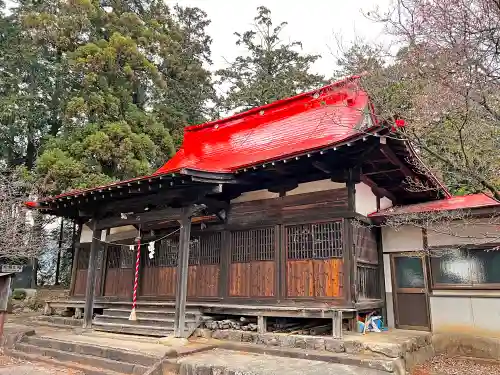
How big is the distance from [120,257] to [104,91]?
8966 millimetres

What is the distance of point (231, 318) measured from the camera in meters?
8.42

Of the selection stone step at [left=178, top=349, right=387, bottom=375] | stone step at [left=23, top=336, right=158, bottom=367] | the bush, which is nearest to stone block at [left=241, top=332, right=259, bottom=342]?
stone step at [left=178, top=349, right=387, bottom=375]

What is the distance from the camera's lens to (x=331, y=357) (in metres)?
6.22

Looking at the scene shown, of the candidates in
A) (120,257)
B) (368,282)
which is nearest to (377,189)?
(368,282)

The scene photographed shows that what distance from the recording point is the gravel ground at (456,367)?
661 cm

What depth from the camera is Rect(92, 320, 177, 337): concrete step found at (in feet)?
26.0

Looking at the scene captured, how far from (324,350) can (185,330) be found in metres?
2.90

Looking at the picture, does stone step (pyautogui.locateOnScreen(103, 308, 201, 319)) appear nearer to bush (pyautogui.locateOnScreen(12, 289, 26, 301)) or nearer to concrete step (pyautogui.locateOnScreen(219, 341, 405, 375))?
concrete step (pyautogui.locateOnScreen(219, 341, 405, 375))

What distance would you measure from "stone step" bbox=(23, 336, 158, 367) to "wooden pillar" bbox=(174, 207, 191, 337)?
119 centimetres

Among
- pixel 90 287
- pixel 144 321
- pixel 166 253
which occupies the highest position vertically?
pixel 166 253

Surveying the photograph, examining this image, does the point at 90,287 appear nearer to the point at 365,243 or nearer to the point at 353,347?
the point at 353,347

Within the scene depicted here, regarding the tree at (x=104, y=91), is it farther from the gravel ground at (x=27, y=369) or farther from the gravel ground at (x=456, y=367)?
the gravel ground at (x=456, y=367)

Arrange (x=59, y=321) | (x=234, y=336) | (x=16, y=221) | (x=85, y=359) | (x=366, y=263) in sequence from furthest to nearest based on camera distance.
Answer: (x=16, y=221), (x=59, y=321), (x=366, y=263), (x=234, y=336), (x=85, y=359)

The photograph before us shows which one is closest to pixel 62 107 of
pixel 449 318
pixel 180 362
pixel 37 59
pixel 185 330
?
pixel 37 59
